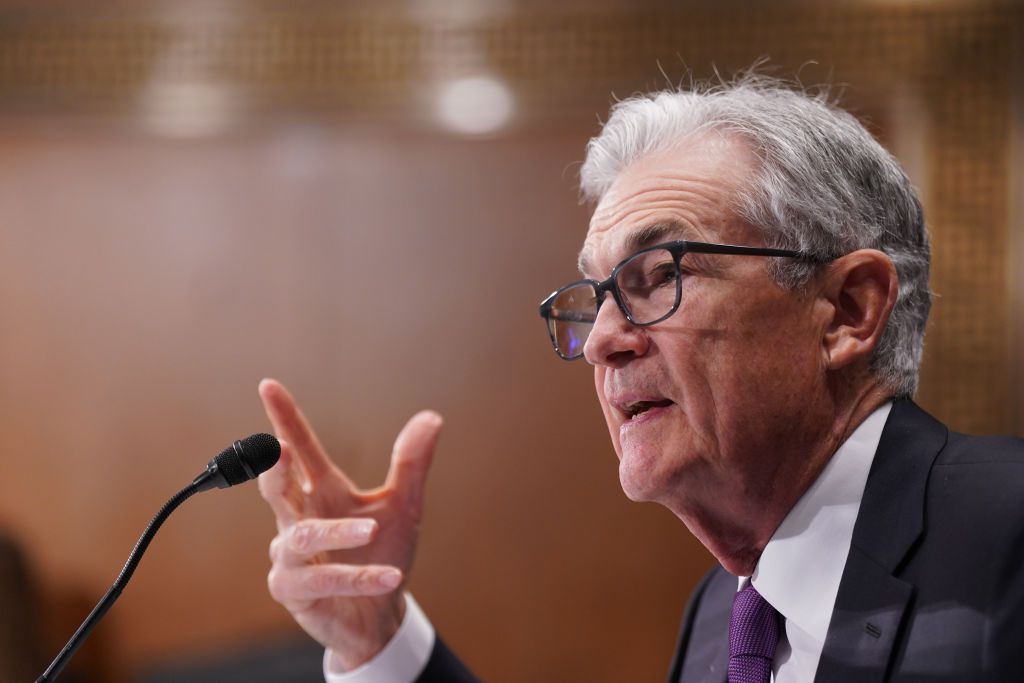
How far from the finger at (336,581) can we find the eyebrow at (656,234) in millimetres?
645

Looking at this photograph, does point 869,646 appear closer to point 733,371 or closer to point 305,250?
point 733,371

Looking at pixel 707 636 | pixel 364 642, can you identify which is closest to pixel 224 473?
pixel 364 642

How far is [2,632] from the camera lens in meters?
3.73

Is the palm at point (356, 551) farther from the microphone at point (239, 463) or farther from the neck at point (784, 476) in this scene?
the neck at point (784, 476)

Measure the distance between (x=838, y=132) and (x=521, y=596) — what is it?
2778 millimetres

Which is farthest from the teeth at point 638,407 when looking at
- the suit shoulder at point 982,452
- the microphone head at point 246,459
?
the microphone head at point 246,459

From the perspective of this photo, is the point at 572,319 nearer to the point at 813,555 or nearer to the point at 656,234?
the point at 656,234

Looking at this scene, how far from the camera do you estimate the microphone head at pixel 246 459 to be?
1.27 meters

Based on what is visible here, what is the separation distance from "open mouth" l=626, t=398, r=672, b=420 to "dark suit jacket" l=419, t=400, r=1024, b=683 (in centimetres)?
28

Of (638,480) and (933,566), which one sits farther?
(638,480)

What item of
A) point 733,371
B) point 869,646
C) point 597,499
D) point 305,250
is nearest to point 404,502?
point 733,371

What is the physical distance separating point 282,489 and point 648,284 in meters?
0.72

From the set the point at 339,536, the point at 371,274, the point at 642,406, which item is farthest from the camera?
the point at 371,274

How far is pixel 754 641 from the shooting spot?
4.48 feet
